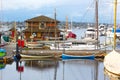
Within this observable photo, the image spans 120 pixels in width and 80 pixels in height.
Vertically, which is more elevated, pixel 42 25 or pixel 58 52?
pixel 42 25

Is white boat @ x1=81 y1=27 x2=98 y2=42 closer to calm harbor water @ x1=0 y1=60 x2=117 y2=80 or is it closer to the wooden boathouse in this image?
the wooden boathouse

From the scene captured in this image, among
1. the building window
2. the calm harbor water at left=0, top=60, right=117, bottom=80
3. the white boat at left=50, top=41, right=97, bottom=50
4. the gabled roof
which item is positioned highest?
the gabled roof

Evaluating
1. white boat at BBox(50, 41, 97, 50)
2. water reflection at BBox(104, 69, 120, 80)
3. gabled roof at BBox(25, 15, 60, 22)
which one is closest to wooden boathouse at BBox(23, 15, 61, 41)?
gabled roof at BBox(25, 15, 60, 22)

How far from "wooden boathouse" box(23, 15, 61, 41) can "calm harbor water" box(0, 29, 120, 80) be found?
1966cm

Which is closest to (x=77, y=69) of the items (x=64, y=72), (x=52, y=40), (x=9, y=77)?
(x=64, y=72)

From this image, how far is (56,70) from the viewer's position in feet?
147

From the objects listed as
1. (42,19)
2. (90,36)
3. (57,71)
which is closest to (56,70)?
(57,71)

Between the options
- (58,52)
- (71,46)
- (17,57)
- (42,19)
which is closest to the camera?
(17,57)

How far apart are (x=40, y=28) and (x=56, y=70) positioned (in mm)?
28529

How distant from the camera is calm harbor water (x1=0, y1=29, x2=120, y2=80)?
127 feet

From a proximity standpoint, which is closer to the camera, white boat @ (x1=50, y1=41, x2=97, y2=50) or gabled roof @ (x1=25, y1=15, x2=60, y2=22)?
white boat @ (x1=50, y1=41, x2=97, y2=50)

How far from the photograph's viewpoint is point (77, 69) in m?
45.4

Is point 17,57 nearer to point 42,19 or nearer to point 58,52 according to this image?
point 58,52

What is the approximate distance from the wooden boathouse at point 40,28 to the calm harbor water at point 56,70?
19658mm
